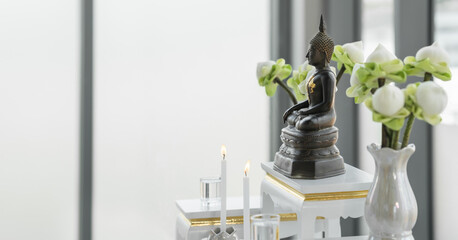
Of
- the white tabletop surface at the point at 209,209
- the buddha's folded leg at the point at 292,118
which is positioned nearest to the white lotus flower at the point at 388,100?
the buddha's folded leg at the point at 292,118

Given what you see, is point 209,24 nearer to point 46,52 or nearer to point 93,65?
point 93,65

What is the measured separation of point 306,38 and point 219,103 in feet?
1.67

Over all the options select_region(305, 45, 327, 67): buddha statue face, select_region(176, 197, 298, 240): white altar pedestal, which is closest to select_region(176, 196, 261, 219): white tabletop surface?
select_region(176, 197, 298, 240): white altar pedestal

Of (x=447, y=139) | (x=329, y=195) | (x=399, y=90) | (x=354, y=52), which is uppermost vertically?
(x=354, y=52)

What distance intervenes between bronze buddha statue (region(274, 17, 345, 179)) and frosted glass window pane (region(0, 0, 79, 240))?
4.87 ft

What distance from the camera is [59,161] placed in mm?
2590

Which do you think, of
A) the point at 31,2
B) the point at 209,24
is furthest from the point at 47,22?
the point at 209,24

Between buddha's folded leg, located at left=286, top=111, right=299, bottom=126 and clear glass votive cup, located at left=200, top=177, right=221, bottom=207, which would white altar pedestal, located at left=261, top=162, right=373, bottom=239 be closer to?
buddha's folded leg, located at left=286, top=111, right=299, bottom=126

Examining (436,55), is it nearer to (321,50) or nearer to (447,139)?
(321,50)

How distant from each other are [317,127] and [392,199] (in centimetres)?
34

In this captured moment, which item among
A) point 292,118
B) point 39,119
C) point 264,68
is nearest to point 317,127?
point 292,118

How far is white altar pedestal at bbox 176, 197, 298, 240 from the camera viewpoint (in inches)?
62.0

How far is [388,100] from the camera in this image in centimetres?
99

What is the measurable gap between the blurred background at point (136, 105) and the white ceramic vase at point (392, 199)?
4.03 feet
